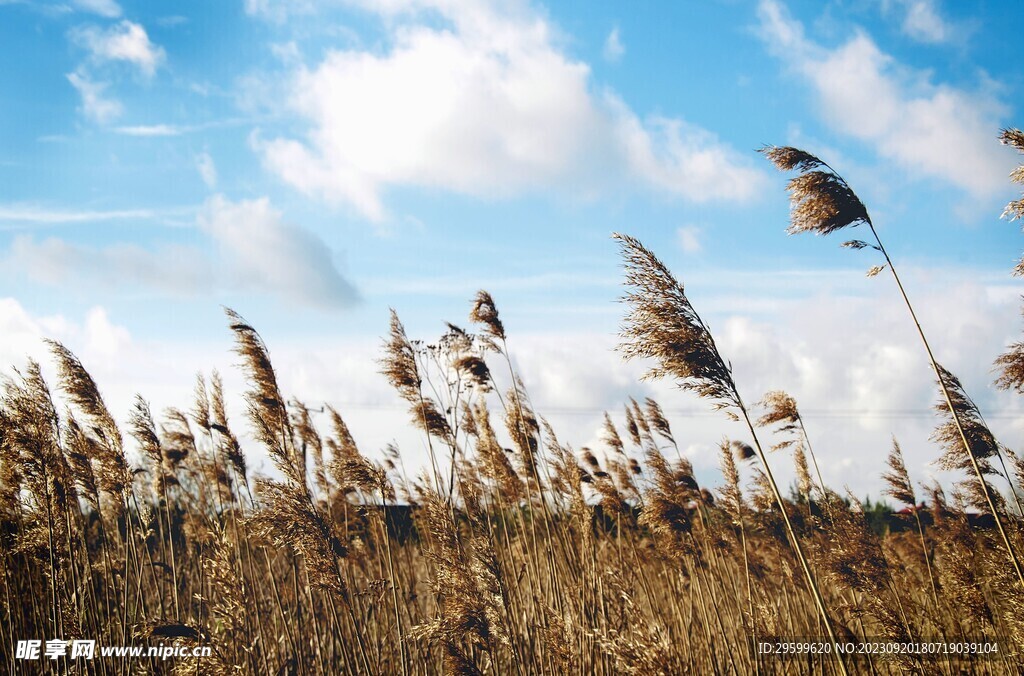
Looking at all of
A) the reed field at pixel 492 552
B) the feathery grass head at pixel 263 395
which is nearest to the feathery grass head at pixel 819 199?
the reed field at pixel 492 552

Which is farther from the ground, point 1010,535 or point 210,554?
point 210,554

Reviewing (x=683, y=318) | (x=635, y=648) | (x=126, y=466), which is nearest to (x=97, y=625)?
(x=126, y=466)

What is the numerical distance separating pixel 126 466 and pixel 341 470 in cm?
242

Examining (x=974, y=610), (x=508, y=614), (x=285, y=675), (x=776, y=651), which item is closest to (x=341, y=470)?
(x=508, y=614)

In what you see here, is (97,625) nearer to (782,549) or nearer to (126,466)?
(126,466)

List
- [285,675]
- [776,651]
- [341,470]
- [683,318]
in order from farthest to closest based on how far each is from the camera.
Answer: [285,675]
[776,651]
[341,470]
[683,318]

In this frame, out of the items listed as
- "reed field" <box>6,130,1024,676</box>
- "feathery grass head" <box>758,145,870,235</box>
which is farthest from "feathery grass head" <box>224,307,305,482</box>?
"feathery grass head" <box>758,145,870,235</box>

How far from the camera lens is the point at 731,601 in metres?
6.87

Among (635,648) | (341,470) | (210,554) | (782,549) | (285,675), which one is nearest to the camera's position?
(635,648)

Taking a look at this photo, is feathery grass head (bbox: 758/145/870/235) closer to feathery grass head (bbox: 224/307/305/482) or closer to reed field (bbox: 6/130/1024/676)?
reed field (bbox: 6/130/1024/676)

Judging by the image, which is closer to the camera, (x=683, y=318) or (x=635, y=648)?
(x=635, y=648)

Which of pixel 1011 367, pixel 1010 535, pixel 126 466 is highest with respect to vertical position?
pixel 126 466

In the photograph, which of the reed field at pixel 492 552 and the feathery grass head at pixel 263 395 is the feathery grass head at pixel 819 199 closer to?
the reed field at pixel 492 552

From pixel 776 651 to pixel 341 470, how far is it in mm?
3423
